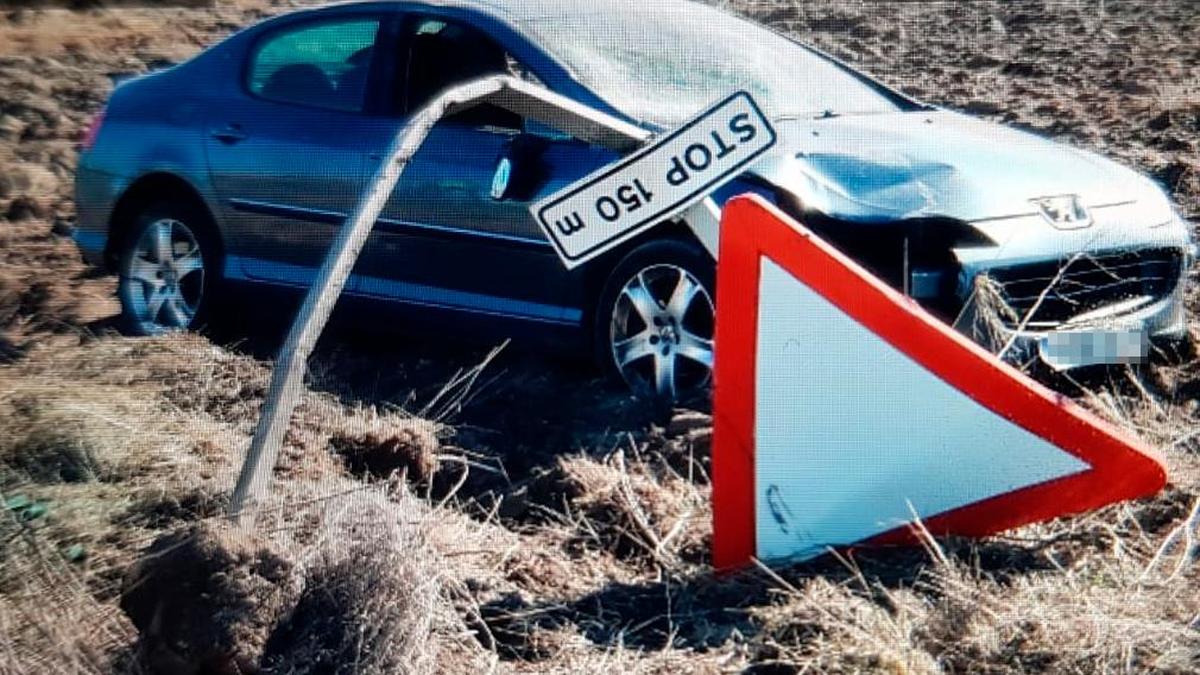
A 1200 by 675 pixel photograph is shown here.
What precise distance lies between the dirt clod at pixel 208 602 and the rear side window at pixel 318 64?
11.4 ft

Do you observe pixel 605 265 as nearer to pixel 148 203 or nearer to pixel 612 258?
pixel 612 258

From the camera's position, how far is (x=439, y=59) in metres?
7.04

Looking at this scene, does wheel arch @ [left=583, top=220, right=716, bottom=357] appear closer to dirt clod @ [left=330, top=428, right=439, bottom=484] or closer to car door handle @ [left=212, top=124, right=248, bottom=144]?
dirt clod @ [left=330, top=428, right=439, bottom=484]

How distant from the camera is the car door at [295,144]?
23.0ft

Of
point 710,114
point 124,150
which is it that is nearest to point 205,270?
point 124,150

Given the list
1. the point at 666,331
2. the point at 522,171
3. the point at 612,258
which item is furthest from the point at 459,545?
the point at 522,171

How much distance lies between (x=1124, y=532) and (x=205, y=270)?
4250 mm

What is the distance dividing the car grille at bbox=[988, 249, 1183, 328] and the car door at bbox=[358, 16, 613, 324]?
4.78 ft

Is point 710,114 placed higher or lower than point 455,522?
higher

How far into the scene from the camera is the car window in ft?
22.7

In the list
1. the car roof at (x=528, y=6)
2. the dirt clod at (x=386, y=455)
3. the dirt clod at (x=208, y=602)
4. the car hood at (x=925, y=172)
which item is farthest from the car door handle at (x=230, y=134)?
the dirt clod at (x=208, y=602)

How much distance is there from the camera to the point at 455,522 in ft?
15.1

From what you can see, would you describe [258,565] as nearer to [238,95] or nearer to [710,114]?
[710,114]

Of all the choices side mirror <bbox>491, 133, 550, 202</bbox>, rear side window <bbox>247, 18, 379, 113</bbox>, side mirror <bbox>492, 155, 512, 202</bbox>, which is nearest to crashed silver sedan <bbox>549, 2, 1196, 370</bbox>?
side mirror <bbox>491, 133, 550, 202</bbox>
